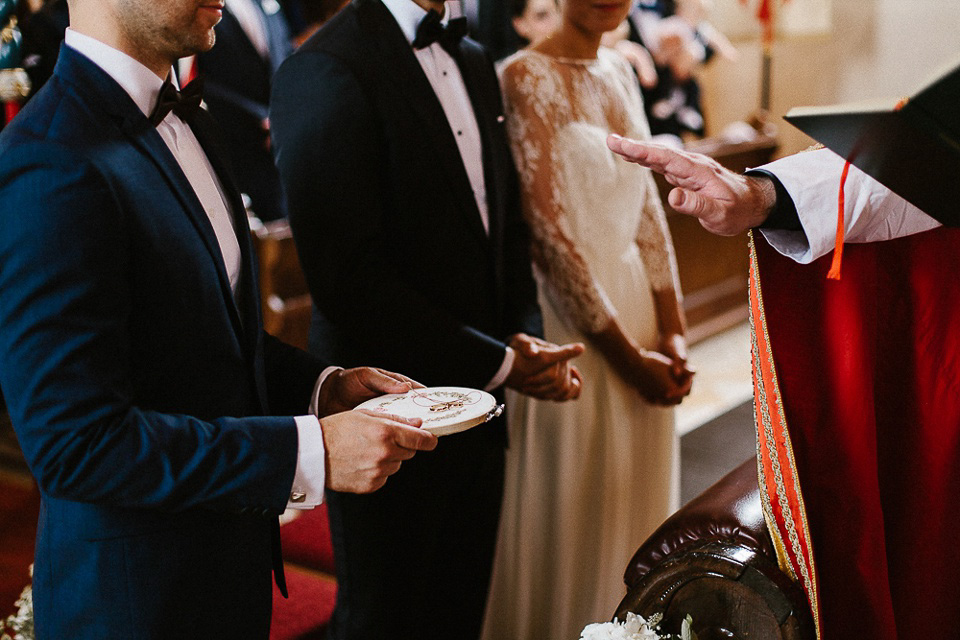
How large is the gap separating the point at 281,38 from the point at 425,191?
3.11 metres

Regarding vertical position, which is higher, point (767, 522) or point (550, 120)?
point (550, 120)

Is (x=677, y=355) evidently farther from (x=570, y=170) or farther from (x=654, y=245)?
(x=570, y=170)

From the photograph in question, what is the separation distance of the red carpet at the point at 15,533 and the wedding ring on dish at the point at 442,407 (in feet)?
6.02

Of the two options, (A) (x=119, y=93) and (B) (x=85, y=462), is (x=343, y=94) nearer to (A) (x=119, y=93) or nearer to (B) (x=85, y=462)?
(A) (x=119, y=93)

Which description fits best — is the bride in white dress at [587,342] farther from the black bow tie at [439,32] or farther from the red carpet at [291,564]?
the red carpet at [291,564]

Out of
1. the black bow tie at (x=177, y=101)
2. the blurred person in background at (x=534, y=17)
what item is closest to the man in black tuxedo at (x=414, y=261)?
the black bow tie at (x=177, y=101)

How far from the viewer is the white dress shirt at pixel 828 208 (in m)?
1.41

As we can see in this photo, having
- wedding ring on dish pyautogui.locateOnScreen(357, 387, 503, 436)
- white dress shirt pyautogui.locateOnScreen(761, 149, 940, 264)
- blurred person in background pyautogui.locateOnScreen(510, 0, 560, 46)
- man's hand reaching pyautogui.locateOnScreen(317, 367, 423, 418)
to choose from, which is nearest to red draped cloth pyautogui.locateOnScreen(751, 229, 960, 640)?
white dress shirt pyautogui.locateOnScreen(761, 149, 940, 264)

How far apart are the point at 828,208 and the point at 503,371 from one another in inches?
31.7

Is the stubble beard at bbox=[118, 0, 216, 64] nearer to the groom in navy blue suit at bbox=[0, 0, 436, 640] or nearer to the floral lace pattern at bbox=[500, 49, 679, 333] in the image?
the groom in navy blue suit at bbox=[0, 0, 436, 640]

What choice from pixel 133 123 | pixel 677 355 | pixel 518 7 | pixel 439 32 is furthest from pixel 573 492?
pixel 518 7

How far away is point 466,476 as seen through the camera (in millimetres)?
2131

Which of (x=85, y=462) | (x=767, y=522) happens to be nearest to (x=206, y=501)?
(x=85, y=462)

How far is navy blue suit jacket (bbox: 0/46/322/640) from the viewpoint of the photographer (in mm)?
1108
